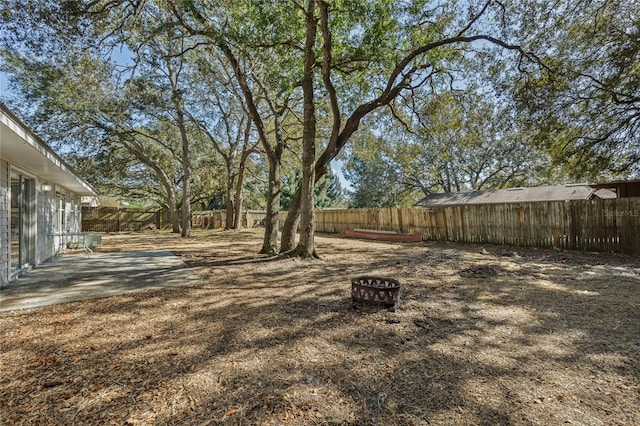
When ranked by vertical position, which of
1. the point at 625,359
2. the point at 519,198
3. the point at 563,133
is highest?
the point at 563,133

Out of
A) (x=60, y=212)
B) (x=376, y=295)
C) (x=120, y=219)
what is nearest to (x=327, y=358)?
(x=376, y=295)

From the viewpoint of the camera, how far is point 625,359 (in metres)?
2.58

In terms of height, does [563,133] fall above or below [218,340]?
above

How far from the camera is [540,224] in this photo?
9.55 meters

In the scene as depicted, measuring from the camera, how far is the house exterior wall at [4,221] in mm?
5074

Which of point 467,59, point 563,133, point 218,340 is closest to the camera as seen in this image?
point 218,340

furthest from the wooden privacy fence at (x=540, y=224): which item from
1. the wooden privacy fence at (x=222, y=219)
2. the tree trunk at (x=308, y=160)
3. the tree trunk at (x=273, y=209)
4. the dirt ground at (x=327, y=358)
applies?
the wooden privacy fence at (x=222, y=219)

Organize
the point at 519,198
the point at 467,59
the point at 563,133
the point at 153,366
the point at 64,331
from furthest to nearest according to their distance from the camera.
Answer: the point at 519,198 < the point at 563,133 < the point at 467,59 < the point at 64,331 < the point at 153,366

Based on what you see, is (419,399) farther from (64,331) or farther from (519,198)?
(519,198)

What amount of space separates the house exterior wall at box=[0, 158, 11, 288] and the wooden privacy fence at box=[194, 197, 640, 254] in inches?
517

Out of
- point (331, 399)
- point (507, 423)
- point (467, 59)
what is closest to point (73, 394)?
point (331, 399)

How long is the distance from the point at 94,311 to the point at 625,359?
19.6 feet

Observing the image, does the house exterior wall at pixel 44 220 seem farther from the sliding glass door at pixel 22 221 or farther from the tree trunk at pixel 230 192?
the tree trunk at pixel 230 192

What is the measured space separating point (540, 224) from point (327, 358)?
9.99 m
